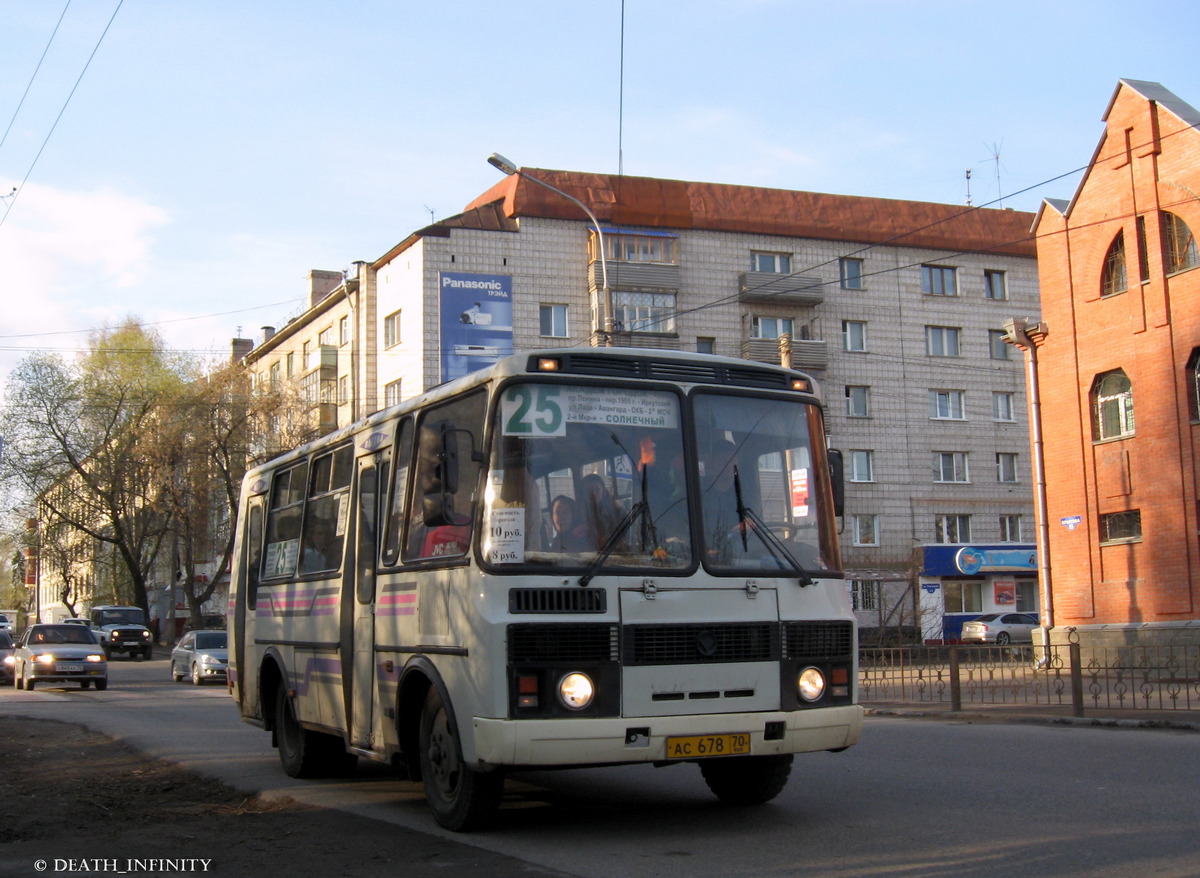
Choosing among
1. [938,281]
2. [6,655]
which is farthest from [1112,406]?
[6,655]

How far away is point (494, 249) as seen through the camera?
4672 centimetres

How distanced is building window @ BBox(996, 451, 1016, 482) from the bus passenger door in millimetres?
46679

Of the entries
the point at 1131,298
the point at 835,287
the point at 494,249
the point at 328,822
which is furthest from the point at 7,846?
the point at 835,287

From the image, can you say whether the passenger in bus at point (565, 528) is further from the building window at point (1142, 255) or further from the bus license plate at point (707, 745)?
the building window at point (1142, 255)

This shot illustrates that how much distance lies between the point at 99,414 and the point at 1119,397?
136 feet

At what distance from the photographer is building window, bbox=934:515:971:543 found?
5156 cm

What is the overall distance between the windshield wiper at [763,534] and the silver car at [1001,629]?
1579 inches

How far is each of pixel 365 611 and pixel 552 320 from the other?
3824cm

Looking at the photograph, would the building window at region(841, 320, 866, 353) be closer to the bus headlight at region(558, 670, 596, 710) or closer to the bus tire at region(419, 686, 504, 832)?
the bus tire at region(419, 686, 504, 832)

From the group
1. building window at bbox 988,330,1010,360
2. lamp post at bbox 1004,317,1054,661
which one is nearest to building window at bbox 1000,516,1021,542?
building window at bbox 988,330,1010,360

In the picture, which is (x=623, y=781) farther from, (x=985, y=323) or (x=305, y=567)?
(x=985, y=323)

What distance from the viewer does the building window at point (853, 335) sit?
51.7 meters

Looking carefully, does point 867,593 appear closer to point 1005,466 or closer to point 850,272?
point 1005,466

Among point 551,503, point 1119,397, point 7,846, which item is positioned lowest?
point 7,846
